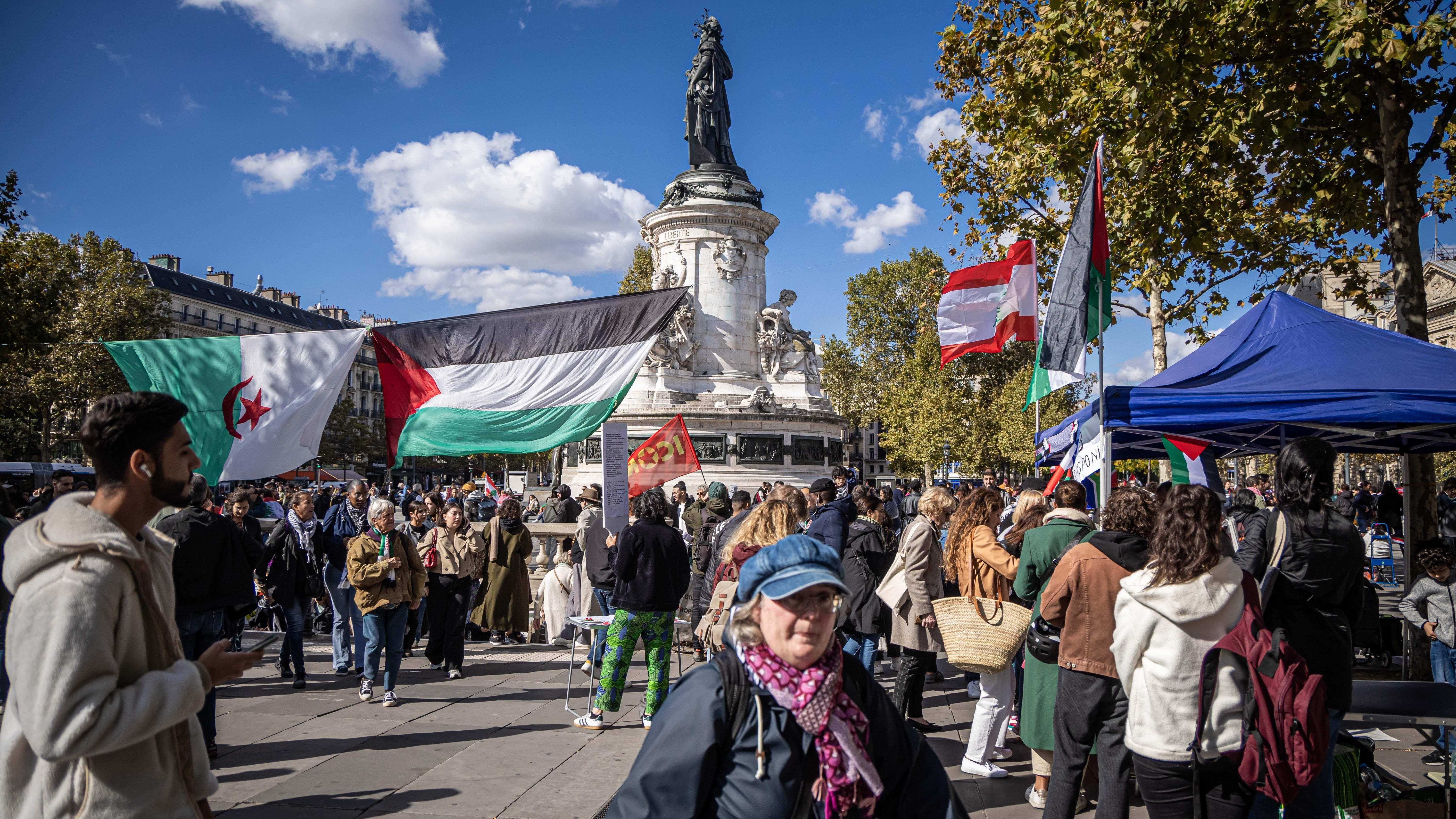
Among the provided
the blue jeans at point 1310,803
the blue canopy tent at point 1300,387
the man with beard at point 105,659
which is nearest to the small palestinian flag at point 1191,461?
the blue canopy tent at point 1300,387

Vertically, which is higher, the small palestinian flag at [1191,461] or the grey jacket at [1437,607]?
the small palestinian flag at [1191,461]

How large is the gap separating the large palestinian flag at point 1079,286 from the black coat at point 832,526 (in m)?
2.00

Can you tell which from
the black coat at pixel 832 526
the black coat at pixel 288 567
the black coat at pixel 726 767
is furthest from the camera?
the black coat at pixel 288 567

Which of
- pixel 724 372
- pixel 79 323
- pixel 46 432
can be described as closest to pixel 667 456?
pixel 724 372

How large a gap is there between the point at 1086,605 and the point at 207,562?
17.4 ft

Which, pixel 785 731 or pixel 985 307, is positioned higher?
pixel 985 307

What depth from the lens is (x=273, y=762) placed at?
5.87 m

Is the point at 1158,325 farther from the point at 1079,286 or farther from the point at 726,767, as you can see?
the point at 726,767

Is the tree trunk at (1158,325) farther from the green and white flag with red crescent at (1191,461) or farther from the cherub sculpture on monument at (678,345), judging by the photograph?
the cherub sculpture on monument at (678,345)

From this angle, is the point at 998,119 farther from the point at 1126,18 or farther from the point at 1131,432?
the point at 1131,432

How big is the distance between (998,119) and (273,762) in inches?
517

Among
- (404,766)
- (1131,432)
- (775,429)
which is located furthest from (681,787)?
(775,429)

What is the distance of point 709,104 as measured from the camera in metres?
29.4

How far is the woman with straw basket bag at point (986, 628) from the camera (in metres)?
5.35
